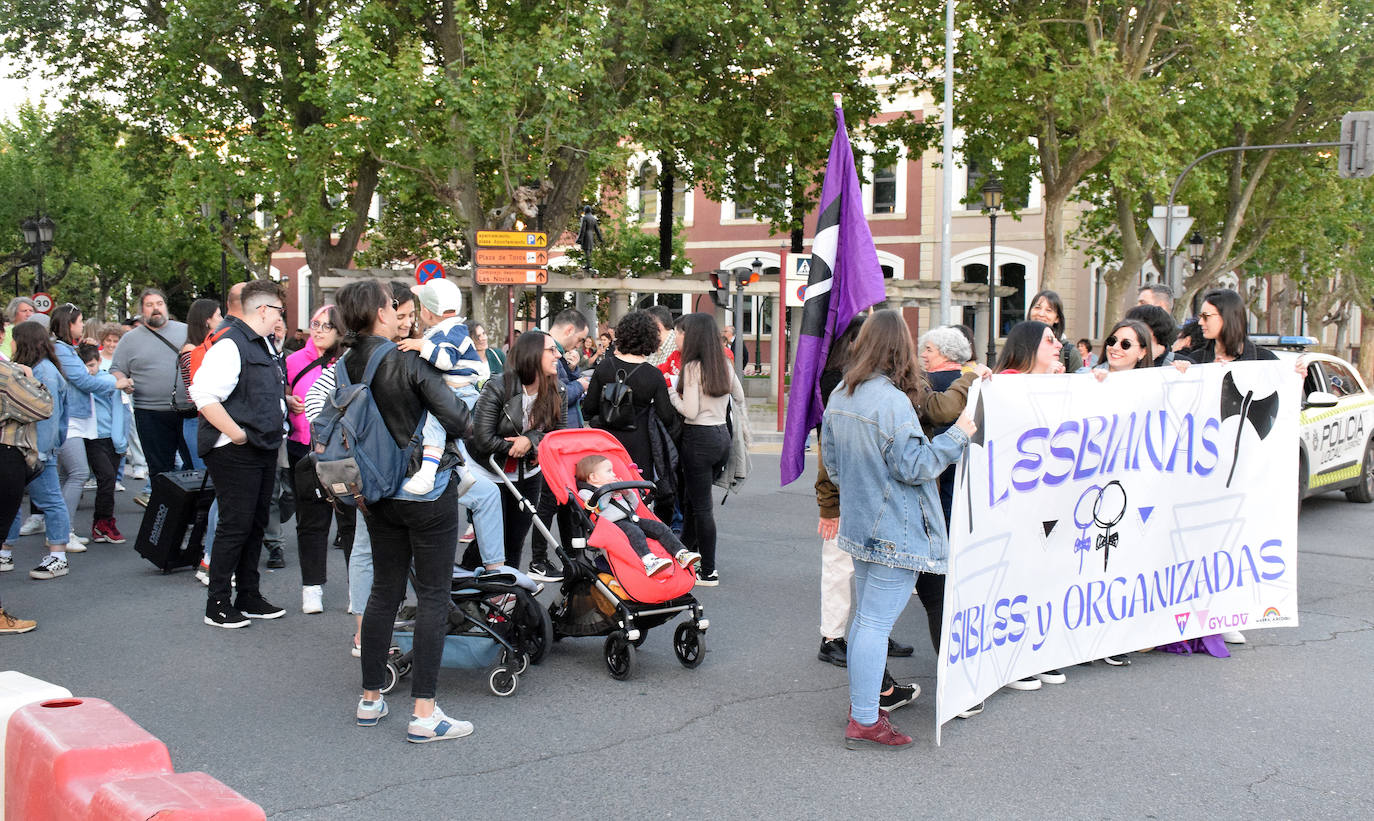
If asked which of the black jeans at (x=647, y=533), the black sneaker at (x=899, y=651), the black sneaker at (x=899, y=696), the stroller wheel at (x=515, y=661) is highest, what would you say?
the black jeans at (x=647, y=533)

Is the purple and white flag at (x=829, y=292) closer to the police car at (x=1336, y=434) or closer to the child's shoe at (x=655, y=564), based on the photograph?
the child's shoe at (x=655, y=564)

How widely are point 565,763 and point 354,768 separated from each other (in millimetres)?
803

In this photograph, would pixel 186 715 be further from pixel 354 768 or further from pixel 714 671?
pixel 714 671

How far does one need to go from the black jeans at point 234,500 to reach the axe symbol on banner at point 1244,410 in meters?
5.18

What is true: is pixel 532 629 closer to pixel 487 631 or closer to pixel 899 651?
pixel 487 631

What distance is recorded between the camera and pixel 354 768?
180 inches

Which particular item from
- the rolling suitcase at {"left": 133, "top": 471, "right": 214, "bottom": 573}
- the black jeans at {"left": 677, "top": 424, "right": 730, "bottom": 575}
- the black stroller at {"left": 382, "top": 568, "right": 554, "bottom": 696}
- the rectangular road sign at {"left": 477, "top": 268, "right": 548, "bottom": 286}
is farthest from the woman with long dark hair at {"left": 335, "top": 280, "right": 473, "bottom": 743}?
the rectangular road sign at {"left": 477, "top": 268, "right": 548, "bottom": 286}

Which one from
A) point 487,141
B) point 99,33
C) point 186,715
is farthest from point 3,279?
point 186,715

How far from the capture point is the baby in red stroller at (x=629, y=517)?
5.83 metres

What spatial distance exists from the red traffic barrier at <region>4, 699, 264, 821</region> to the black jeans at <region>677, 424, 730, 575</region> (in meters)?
4.91

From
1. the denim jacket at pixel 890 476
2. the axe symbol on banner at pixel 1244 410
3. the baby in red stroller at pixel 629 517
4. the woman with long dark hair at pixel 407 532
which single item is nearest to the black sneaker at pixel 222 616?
the woman with long dark hair at pixel 407 532

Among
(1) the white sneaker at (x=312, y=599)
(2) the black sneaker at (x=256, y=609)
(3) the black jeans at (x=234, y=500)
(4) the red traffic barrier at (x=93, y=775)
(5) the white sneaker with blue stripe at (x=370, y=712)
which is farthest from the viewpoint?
(1) the white sneaker at (x=312, y=599)

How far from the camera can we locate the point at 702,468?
7812mm

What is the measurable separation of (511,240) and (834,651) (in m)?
12.5
